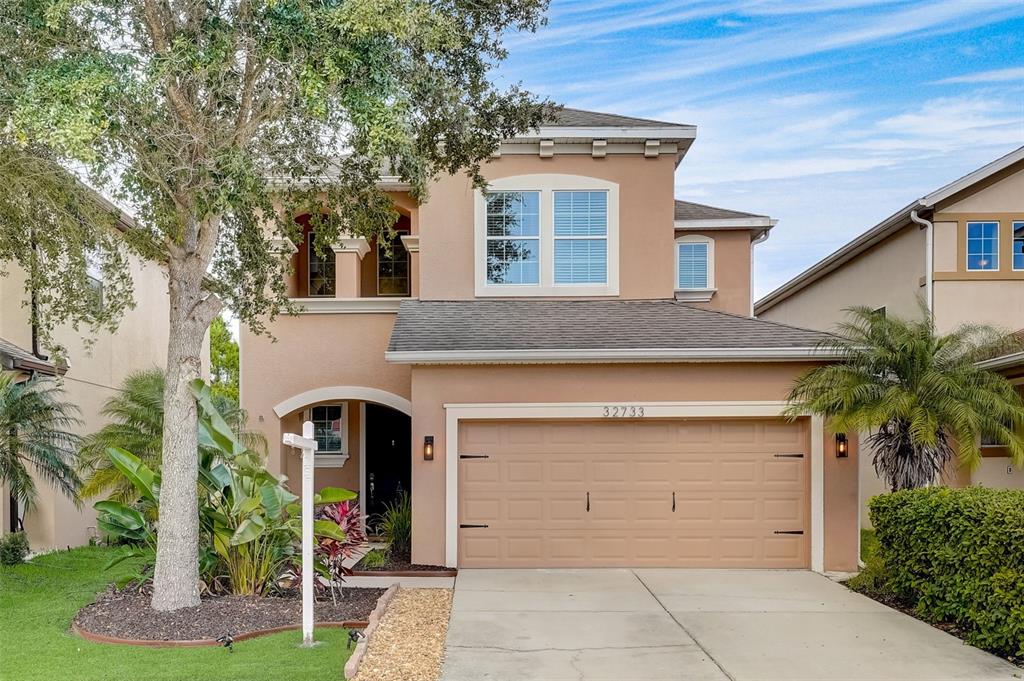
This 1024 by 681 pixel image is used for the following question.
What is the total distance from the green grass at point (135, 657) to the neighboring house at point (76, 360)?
3684 millimetres

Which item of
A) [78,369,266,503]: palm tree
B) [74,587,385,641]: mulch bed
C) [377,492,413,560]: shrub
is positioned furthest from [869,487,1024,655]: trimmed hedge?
[78,369,266,503]: palm tree

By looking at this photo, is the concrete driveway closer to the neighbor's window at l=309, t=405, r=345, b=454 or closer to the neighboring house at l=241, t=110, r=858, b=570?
the neighboring house at l=241, t=110, r=858, b=570

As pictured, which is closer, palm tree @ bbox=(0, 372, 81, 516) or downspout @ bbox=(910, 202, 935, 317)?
palm tree @ bbox=(0, 372, 81, 516)

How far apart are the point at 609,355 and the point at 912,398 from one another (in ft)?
12.3

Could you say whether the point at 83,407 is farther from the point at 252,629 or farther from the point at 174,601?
the point at 252,629

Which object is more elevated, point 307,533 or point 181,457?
point 181,457

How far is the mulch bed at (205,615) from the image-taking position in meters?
7.54

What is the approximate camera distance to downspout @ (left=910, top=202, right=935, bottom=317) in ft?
50.2

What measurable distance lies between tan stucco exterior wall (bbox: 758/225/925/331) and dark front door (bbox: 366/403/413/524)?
8.61m

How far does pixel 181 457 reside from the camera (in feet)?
27.5

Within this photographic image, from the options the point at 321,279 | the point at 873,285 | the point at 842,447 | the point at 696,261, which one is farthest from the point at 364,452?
the point at 873,285

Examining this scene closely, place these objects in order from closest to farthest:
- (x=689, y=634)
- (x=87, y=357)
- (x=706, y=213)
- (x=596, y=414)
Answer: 1. (x=689, y=634)
2. (x=596, y=414)
3. (x=87, y=357)
4. (x=706, y=213)

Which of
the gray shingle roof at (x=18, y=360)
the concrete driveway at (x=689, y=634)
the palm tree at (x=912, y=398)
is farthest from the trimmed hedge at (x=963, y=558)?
the gray shingle roof at (x=18, y=360)

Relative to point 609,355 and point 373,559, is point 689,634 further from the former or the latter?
point 373,559
